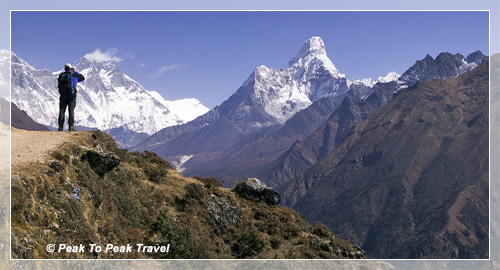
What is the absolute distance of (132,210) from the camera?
34.9 metres

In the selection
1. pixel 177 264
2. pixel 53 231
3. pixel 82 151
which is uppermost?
pixel 82 151

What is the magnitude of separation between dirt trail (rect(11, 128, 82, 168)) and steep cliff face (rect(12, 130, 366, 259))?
62mm

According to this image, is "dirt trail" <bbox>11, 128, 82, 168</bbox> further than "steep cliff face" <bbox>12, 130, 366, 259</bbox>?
Yes

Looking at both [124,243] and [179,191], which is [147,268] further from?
[179,191]

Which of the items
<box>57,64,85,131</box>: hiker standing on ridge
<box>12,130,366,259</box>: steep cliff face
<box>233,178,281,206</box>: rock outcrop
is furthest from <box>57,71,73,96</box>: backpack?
<box>233,178,281,206</box>: rock outcrop

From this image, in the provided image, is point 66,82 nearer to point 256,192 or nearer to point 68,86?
point 68,86

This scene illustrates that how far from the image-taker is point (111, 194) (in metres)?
34.3

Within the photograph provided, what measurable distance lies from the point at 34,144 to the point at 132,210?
24.4 ft

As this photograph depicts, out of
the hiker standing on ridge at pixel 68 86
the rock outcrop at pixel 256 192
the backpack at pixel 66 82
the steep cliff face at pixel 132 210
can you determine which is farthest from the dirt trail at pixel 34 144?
the rock outcrop at pixel 256 192

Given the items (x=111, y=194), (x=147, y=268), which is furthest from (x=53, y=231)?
(x=111, y=194)

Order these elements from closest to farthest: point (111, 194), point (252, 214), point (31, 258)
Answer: point (31, 258) < point (111, 194) < point (252, 214)

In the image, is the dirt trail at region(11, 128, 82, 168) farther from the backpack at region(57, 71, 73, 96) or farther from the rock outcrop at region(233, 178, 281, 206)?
the rock outcrop at region(233, 178, 281, 206)

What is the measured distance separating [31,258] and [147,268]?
6.81 m

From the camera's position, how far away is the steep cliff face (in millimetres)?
26359
